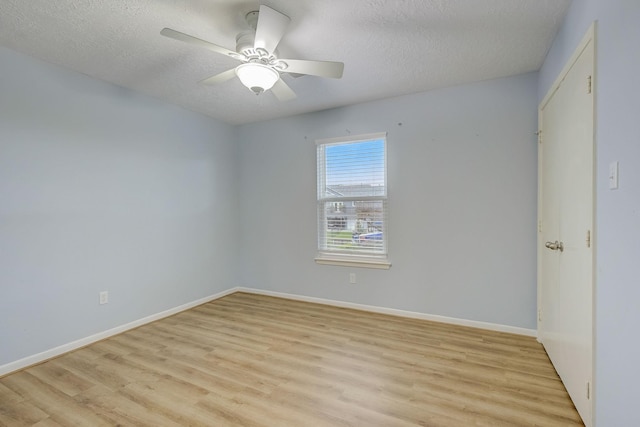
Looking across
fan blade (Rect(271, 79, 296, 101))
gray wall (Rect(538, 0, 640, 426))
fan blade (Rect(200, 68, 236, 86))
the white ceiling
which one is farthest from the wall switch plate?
fan blade (Rect(200, 68, 236, 86))

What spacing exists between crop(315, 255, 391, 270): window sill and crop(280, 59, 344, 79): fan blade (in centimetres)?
222

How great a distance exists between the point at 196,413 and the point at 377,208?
263cm

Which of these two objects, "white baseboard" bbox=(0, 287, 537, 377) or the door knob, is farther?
"white baseboard" bbox=(0, 287, 537, 377)

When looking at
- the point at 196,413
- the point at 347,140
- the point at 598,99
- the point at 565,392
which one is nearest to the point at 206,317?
the point at 196,413

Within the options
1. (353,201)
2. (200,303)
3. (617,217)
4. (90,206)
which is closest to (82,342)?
(90,206)

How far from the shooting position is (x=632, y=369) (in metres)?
1.17

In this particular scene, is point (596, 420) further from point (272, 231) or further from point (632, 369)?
point (272, 231)

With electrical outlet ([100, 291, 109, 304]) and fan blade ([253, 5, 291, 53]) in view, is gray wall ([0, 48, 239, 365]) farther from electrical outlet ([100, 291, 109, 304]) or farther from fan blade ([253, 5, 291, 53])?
fan blade ([253, 5, 291, 53])

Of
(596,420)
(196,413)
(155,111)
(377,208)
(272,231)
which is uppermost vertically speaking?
(155,111)

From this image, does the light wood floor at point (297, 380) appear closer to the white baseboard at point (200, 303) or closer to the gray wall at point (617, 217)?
the white baseboard at point (200, 303)

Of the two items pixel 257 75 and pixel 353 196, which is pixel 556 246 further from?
pixel 257 75

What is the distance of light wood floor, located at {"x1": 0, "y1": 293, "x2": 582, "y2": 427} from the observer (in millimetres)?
1803

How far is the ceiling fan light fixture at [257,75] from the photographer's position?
1.96 m

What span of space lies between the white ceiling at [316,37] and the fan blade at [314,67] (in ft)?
0.98
